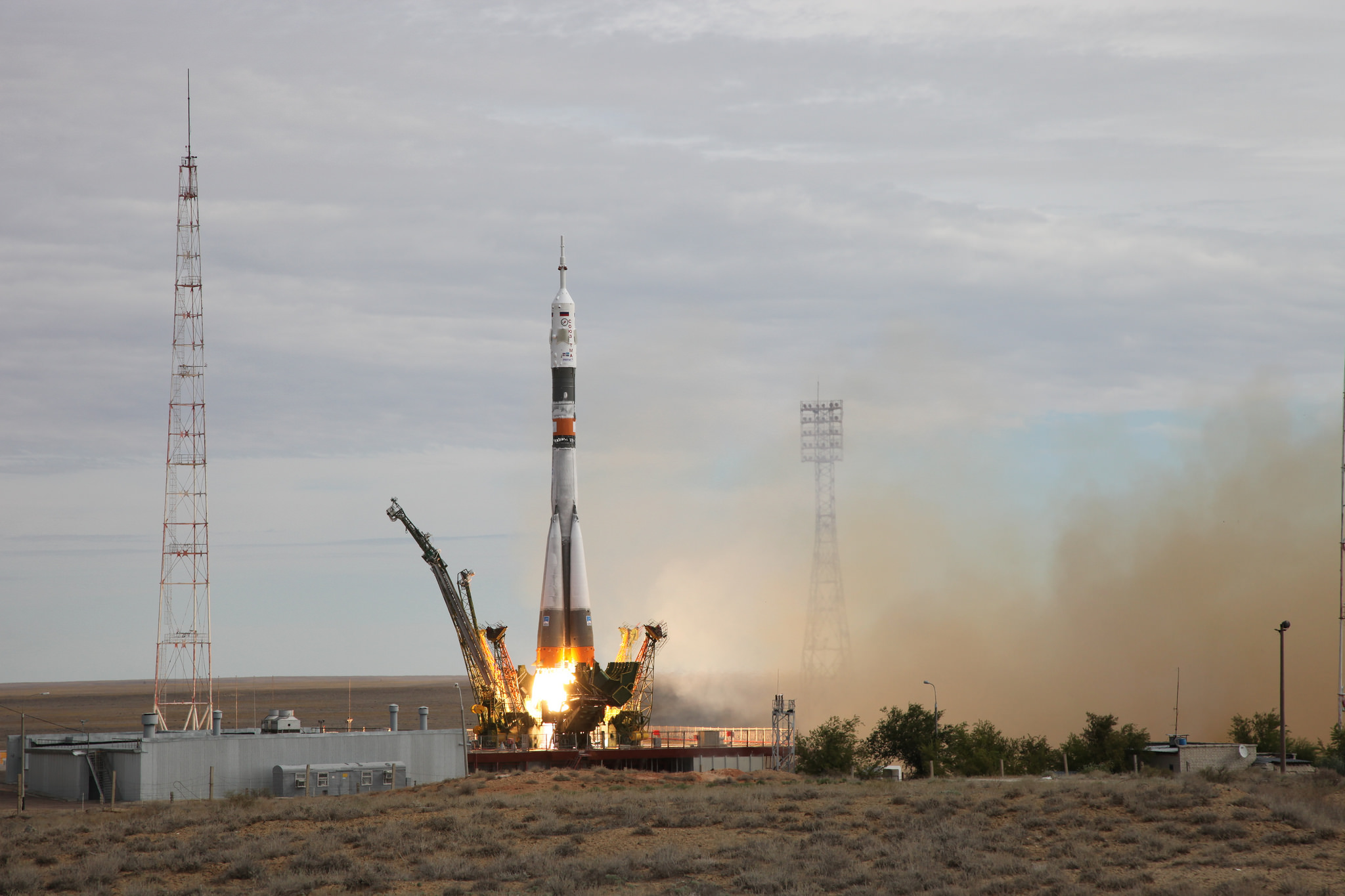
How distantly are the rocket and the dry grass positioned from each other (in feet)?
95.2

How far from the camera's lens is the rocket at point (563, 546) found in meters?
89.2

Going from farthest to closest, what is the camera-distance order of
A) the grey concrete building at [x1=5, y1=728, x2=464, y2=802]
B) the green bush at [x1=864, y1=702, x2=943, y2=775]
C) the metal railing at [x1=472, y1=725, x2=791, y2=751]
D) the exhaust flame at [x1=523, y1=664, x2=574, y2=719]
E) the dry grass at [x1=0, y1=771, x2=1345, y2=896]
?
the exhaust flame at [x1=523, y1=664, x2=574, y2=719] → the green bush at [x1=864, y1=702, x2=943, y2=775] → the metal railing at [x1=472, y1=725, x2=791, y2=751] → the grey concrete building at [x1=5, y1=728, x2=464, y2=802] → the dry grass at [x1=0, y1=771, x2=1345, y2=896]

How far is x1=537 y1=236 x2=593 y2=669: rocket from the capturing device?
293 feet

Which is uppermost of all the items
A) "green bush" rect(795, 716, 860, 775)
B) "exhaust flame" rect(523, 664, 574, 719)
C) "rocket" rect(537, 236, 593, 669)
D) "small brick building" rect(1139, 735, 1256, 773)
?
"rocket" rect(537, 236, 593, 669)

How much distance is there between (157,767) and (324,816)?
18.8m

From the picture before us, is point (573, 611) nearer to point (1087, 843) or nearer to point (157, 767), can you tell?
point (157, 767)

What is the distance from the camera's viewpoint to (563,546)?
90.1 m

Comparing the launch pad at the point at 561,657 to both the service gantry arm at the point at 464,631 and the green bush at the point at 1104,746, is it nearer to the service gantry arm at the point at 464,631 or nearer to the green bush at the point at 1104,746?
the service gantry arm at the point at 464,631

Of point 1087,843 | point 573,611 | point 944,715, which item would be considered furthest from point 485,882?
point 944,715

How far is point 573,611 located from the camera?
89.3 metres

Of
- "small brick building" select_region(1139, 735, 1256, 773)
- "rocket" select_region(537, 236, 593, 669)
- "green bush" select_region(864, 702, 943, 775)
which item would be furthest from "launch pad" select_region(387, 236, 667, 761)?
"small brick building" select_region(1139, 735, 1256, 773)

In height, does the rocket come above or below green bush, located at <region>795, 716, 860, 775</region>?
above

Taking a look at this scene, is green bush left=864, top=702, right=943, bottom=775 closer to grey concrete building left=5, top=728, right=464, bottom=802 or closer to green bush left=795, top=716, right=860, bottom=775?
green bush left=795, top=716, right=860, bottom=775

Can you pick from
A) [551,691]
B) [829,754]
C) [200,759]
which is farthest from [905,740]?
[200,759]
